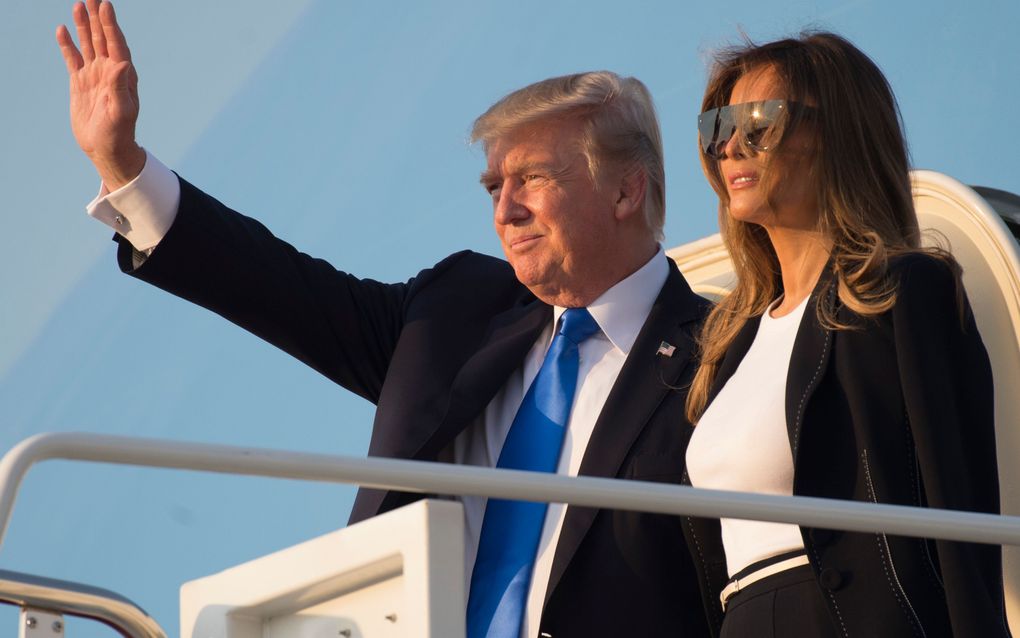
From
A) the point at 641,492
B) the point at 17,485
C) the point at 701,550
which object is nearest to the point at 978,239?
the point at 701,550

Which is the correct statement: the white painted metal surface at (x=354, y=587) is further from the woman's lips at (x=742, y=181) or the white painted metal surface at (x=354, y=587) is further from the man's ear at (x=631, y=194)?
the man's ear at (x=631, y=194)

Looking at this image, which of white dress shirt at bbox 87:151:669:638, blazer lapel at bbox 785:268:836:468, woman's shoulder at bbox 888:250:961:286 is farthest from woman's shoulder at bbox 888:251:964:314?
white dress shirt at bbox 87:151:669:638

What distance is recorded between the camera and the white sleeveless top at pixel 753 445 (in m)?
Result: 2.20

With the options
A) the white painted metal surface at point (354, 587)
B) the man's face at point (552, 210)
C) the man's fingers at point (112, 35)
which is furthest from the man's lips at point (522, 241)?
the white painted metal surface at point (354, 587)

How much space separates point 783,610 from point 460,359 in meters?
1.17

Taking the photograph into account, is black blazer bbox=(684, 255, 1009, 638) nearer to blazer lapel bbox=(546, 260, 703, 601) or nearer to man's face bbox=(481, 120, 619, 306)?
blazer lapel bbox=(546, 260, 703, 601)

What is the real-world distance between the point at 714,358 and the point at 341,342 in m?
0.98

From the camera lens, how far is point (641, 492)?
63.7 inches

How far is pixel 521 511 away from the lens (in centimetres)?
287

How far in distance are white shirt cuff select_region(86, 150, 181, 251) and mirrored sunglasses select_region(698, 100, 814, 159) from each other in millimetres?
1115

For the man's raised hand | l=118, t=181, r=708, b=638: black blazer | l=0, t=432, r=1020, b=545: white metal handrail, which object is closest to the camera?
l=0, t=432, r=1020, b=545: white metal handrail

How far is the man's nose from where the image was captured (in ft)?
10.6

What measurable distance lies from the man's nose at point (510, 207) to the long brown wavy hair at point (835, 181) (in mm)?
700

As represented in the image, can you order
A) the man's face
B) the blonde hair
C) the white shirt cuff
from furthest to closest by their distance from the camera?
the blonde hair < the man's face < the white shirt cuff
